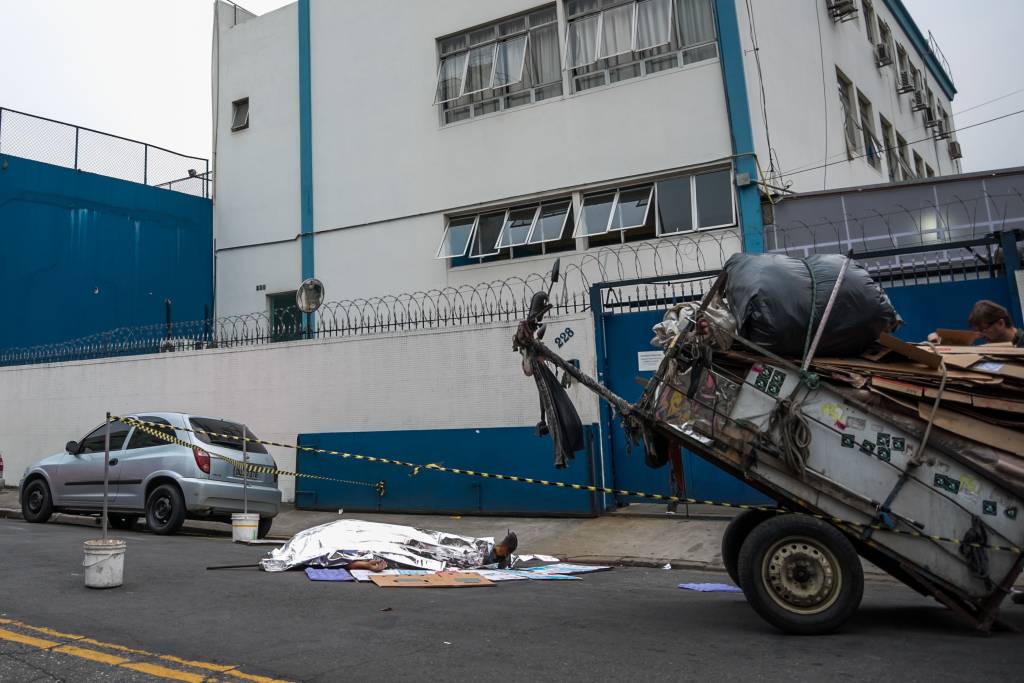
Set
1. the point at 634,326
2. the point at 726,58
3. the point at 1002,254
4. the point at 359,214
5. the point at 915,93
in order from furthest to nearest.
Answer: the point at 915,93
the point at 359,214
the point at 726,58
the point at 634,326
the point at 1002,254

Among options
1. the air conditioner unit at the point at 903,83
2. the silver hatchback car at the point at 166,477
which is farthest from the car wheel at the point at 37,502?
the air conditioner unit at the point at 903,83

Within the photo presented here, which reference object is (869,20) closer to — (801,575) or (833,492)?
(833,492)

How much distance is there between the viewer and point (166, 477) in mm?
10562

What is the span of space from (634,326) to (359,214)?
8.42 m

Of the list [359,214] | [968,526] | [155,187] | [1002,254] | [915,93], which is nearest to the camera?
[968,526]

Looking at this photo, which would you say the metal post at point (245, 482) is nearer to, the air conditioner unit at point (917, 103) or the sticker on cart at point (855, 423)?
the sticker on cart at point (855, 423)

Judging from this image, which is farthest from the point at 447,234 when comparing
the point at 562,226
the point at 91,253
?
the point at 91,253

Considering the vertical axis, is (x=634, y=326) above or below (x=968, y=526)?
above

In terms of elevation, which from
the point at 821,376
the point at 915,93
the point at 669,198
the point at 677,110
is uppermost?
the point at 915,93

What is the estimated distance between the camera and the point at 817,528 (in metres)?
5.02

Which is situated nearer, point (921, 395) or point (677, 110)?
point (921, 395)

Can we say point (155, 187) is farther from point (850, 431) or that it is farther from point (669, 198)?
point (850, 431)

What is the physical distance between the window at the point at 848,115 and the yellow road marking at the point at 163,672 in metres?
17.6

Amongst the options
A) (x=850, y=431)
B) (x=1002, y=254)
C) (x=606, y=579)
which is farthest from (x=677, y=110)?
(x=850, y=431)
